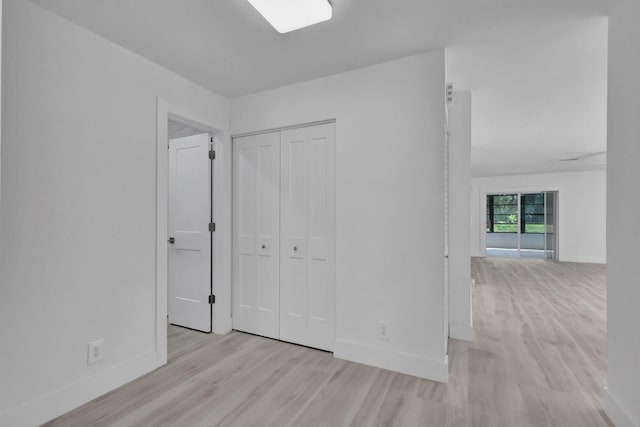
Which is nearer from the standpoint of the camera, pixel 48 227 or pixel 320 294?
pixel 48 227

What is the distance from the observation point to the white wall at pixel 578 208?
826cm

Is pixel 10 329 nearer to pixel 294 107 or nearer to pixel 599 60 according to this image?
pixel 294 107

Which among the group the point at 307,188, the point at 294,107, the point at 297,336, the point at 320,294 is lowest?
the point at 297,336

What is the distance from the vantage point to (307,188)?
9.62 ft

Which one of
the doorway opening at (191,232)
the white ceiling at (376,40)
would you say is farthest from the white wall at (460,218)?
the doorway opening at (191,232)

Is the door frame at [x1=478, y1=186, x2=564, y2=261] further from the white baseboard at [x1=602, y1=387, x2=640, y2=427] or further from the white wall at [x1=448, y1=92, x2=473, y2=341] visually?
the white baseboard at [x1=602, y1=387, x2=640, y2=427]

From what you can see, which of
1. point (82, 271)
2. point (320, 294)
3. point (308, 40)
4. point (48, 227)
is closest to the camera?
point (48, 227)

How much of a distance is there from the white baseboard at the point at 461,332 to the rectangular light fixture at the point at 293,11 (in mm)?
2972

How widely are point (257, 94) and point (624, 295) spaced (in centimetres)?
323

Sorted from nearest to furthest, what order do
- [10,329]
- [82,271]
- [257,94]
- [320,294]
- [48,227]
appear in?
[10,329] → [48,227] → [82,271] → [320,294] → [257,94]

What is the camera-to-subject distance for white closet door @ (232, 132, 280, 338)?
3100 millimetres

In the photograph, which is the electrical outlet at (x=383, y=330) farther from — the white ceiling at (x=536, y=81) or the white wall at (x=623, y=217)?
the white ceiling at (x=536, y=81)

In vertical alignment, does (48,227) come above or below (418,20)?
below

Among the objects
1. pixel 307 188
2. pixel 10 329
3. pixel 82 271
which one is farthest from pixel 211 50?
pixel 10 329
